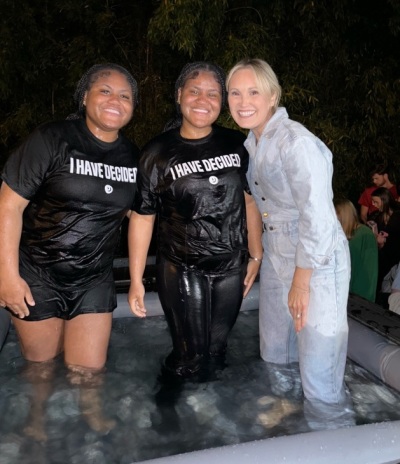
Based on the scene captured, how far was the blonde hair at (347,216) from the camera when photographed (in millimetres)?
3689

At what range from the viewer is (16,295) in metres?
2.35

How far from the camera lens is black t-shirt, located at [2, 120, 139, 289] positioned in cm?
223

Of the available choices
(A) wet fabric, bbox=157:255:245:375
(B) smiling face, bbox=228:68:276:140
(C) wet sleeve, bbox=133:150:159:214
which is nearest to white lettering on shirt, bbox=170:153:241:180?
(C) wet sleeve, bbox=133:150:159:214

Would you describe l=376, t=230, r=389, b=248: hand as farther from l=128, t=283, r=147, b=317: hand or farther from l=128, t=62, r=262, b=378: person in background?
l=128, t=283, r=147, b=317: hand

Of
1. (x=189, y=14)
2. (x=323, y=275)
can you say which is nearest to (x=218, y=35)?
(x=189, y=14)

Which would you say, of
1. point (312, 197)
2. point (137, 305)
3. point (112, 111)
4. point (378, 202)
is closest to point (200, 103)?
point (112, 111)

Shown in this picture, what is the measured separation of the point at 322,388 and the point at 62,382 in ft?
4.12

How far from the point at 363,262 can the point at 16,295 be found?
7.59 ft

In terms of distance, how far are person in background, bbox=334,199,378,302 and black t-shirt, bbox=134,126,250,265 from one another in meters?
1.41

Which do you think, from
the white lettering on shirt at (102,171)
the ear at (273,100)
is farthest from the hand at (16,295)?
the ear at (273,100)

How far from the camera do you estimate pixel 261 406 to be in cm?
251

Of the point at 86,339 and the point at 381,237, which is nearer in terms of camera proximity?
the point at 86,339

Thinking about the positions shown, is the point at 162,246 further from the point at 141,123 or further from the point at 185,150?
the point at 141,123

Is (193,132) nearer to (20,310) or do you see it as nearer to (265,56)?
(20,310)
